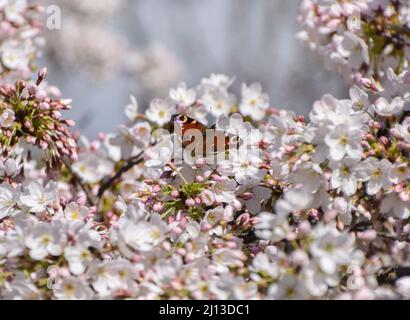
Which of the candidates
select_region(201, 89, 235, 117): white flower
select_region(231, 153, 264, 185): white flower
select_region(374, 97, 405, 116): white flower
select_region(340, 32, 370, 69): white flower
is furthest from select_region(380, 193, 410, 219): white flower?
select_region(201, 89, 235, 117): white flower

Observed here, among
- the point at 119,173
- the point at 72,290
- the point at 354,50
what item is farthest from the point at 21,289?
the point at 354,50

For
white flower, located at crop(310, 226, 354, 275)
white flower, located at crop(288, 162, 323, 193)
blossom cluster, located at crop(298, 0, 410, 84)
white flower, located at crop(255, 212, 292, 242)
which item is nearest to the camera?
white flower, located at crop(310, 226, 354, 275)

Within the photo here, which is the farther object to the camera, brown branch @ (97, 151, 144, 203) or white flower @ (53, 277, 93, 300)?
brown branch @ (97, 151, 144, 203)

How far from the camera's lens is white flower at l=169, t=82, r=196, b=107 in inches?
126

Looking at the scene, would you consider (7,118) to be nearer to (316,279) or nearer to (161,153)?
(161,153)

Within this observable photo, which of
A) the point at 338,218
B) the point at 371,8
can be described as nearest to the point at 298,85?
the point at 371,8

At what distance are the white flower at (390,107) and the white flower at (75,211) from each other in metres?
1.13

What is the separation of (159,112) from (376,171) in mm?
1023

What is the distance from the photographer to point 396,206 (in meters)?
2.58

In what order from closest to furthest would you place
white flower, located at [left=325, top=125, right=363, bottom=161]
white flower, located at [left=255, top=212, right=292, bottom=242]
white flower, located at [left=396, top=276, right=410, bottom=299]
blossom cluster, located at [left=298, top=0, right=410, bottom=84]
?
white flower, located at [left=255, top=212, right=292, bottom=242]
white flower, located at [left=396, top=276, right=410, bottom=299]
white flower, located at [left=325, top=125, right=363, bottom=161]
blossom cluster, located at [left=298, top=0, right=410, bottom=84]

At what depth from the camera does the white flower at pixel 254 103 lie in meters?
3.28

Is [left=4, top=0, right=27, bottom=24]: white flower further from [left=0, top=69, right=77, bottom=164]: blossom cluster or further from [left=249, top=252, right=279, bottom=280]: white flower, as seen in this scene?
[left=249, top=252, right=279, bottom=280]: white flower

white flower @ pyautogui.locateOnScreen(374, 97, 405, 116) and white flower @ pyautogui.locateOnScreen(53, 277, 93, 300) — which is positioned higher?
white flower @ pyautogui.locateOnScreen(374, 97, 405, 116)
